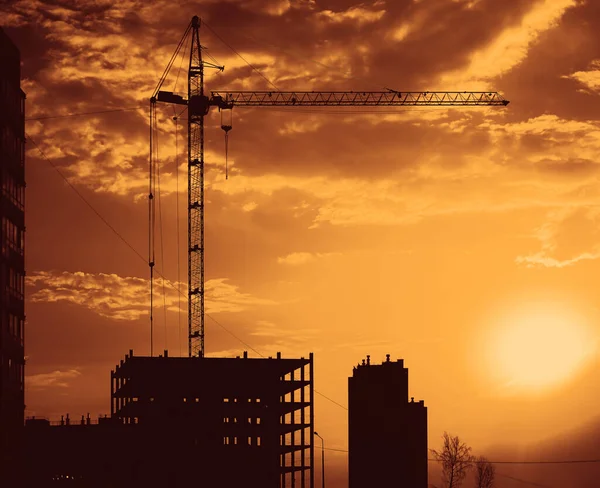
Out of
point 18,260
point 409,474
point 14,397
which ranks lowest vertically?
point 409,474

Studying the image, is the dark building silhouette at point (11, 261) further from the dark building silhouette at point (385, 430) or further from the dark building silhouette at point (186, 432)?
the dark building silhouette at point (385, 430)

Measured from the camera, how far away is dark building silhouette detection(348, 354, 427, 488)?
14738 cm

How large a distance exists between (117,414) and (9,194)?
195 ft

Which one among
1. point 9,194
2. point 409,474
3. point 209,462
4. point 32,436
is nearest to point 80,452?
point 32,436

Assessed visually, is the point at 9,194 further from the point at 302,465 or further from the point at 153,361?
the point at 302,465

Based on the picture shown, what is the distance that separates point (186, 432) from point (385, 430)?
29565 mm

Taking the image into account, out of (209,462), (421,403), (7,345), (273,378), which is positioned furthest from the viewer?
(421,403)

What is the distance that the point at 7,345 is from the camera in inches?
3775

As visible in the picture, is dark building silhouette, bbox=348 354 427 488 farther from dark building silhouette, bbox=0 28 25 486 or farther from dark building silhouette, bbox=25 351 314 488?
dark building silhouette, bbox=0 28 25 486

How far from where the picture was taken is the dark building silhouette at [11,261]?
94.8 m

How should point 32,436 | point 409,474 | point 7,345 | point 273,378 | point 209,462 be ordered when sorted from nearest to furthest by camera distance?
point 7,345 → point 32,436 → point 209,462 → point 273,378 → point 409,474

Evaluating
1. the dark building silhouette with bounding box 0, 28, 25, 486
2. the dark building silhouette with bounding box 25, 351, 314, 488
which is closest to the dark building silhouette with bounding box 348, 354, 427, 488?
the dark building silhouette with bounding box 25, 351, 314, 488

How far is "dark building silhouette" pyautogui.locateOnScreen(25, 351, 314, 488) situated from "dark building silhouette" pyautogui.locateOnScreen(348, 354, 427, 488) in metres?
10.4

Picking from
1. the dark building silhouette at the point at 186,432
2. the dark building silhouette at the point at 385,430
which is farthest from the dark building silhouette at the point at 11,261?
the dark building silhouette at the point at 385,430
